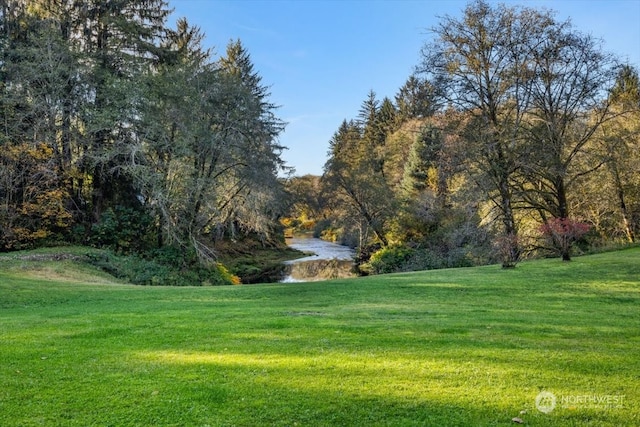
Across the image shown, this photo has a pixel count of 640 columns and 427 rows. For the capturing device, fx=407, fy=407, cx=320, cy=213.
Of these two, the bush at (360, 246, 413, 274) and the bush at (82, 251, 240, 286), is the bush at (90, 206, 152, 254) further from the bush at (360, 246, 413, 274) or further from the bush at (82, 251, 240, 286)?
the bush at (360, 246, 413, 274)

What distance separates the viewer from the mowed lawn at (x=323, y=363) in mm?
3730

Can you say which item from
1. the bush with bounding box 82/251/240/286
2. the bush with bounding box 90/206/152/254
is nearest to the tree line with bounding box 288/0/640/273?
the bush with bounding box 82/251/240/286

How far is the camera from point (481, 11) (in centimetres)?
1695

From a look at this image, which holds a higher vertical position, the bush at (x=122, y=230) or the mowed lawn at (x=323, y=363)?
the bush at (x=122, y=230)

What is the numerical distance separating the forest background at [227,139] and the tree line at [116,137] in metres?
0.10

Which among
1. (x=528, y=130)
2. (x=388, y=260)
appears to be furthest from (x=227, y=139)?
(x=528, y=130)

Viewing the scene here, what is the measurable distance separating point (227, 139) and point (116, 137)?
22.1 ft

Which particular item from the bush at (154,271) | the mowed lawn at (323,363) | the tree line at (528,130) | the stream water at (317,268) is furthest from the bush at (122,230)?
the tree line at (528,130)

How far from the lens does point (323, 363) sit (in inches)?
197

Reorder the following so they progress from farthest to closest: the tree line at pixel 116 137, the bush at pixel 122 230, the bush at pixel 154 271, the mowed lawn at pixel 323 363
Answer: the bush at pixel 122 230, the tree line at pixel 116 137, the bush at pixel 154 271, the mowed lawn at pixel 323 363

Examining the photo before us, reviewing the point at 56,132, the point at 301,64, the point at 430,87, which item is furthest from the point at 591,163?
the point at 56,132

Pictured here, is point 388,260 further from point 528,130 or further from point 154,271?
point 154,271

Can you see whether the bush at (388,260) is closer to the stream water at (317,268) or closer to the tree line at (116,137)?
the stream water at (317,268)

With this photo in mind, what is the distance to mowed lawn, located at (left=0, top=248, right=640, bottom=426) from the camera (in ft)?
12.2
